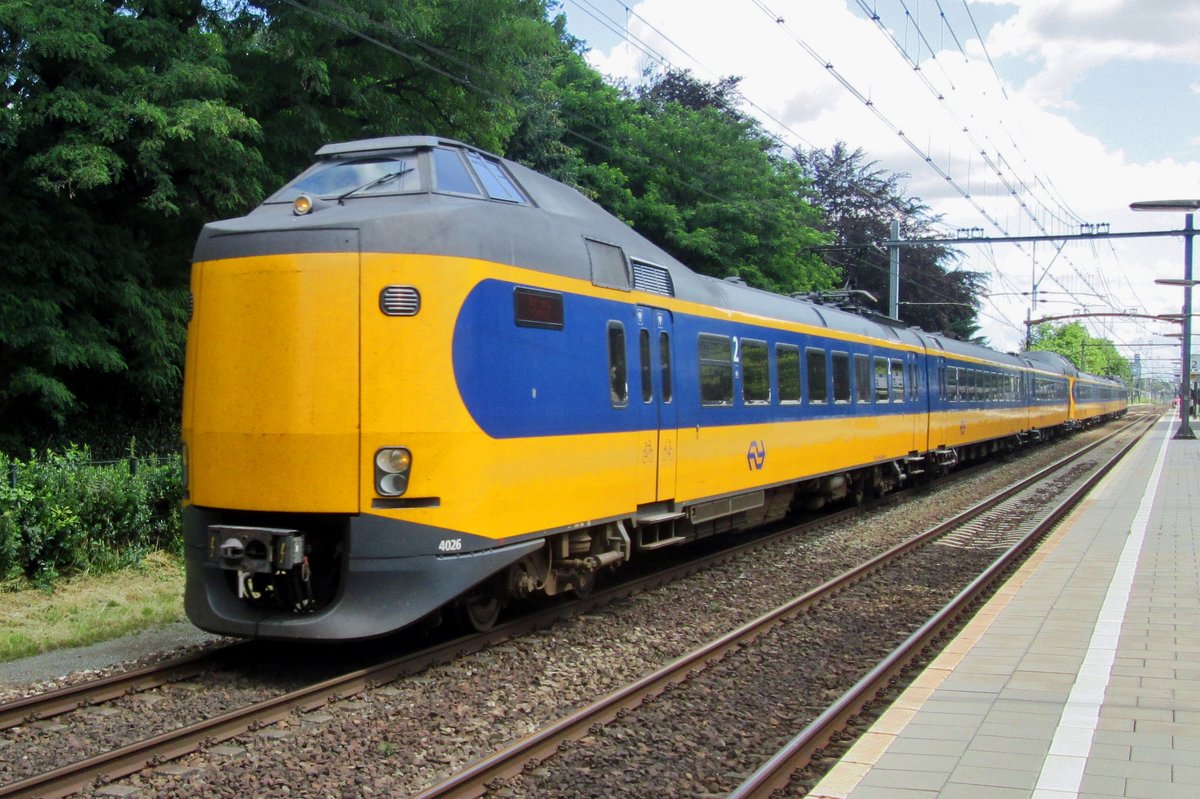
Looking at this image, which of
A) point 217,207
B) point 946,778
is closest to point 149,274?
point 217,207

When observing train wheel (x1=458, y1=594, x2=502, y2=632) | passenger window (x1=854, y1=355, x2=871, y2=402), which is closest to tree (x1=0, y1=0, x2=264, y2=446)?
train wheel (x1=458, y1=594, x2=502, y2=632)

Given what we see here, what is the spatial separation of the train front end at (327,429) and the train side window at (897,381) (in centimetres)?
1241

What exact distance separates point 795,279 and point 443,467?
2603 cm

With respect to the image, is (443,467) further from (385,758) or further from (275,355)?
(385,758)

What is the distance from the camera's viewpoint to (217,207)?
14.2 meters

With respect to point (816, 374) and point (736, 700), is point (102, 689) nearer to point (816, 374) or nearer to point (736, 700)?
point (736, 700)

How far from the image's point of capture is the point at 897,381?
18391mm

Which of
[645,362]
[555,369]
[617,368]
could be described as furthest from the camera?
[645,362]

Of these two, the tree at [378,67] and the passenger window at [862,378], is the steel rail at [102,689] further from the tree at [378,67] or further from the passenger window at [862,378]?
the passenger window at [862,378]

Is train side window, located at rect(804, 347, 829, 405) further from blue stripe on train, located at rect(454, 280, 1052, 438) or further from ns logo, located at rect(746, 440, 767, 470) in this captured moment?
blue stripe on train, located at rect(454, 280, 1052, 438)

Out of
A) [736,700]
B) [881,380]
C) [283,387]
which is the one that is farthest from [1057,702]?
[881,380]

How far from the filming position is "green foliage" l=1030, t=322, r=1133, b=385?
96500 mm

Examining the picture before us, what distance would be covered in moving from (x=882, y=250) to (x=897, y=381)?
88.8 ft

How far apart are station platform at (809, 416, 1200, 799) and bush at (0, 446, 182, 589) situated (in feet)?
23.6
